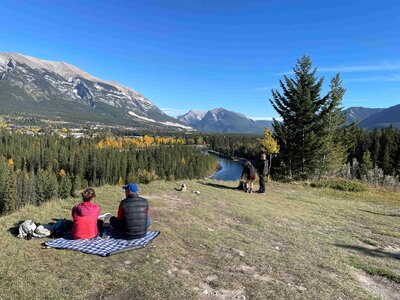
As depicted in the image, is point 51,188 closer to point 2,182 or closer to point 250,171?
point 2,182

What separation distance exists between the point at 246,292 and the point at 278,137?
31618 mm

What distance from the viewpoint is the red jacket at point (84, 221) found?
10.1 metres

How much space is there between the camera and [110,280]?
24.7 ft

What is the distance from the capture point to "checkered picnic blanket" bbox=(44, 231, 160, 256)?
29.9ft

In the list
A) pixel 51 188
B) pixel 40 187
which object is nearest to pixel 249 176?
pixel 51 188

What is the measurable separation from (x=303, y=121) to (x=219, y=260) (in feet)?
95.2

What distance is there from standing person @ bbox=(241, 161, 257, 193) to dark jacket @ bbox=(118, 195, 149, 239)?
42.6 ft

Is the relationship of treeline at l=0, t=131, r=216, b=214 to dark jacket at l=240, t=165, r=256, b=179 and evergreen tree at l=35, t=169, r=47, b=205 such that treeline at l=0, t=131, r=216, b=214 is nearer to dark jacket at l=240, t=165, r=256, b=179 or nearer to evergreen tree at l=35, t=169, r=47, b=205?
evergreen tree at l=35, t=169, r=47, b=205

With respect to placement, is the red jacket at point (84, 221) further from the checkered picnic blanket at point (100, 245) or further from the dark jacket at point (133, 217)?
the dark jacket at point (133, 217)

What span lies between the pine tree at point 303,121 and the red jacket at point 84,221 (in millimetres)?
27714

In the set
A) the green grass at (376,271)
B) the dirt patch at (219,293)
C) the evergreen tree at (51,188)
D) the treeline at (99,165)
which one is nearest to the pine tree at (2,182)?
the treeline at (99,165)

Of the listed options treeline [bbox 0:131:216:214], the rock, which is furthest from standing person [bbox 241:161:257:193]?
A: treeline [bbox 0:131:216:214]

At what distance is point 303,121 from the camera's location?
3516 cm

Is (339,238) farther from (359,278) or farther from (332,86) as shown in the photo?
(332,86)
